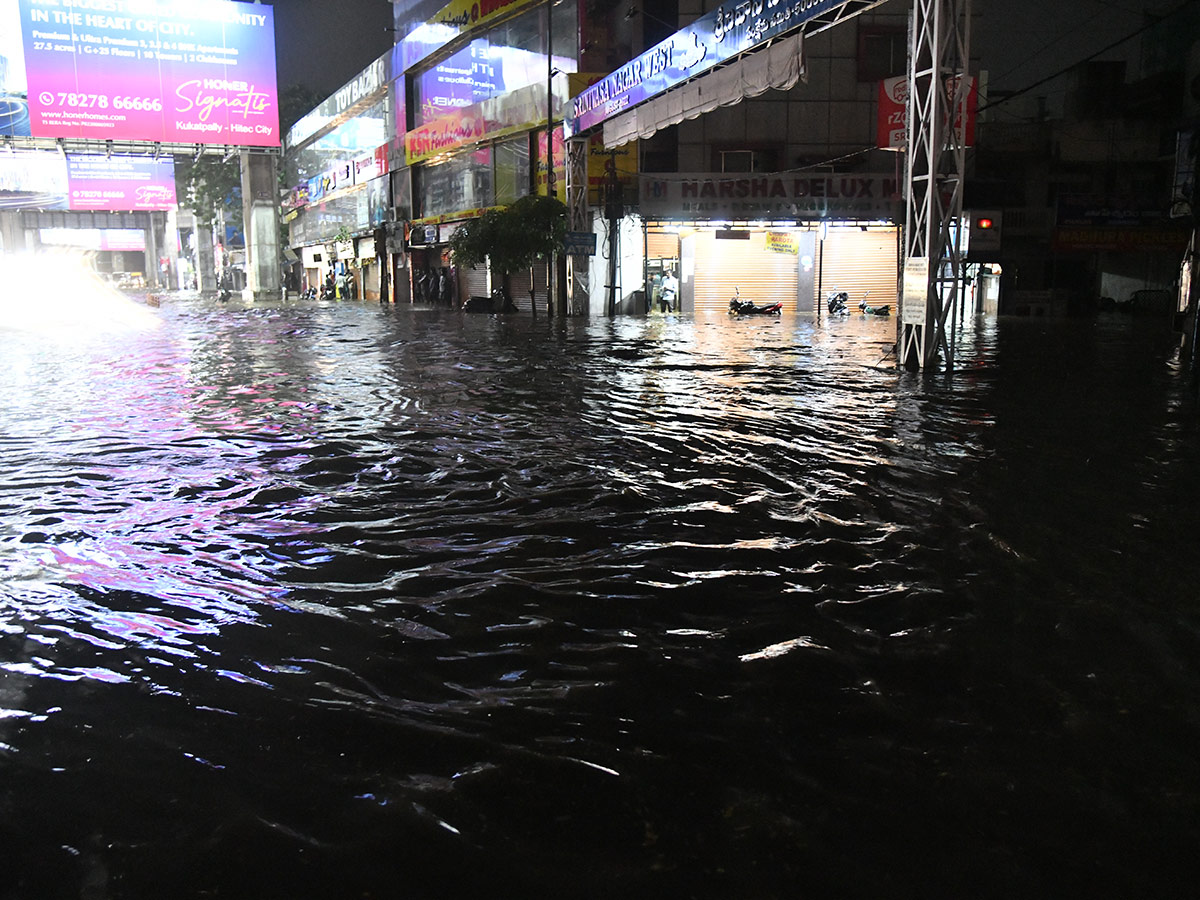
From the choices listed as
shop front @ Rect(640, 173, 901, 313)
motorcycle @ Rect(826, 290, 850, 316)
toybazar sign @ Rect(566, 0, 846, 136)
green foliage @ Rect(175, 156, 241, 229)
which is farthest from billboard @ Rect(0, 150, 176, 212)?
toybazar sign @ Rect(566, 0, 846, 136)

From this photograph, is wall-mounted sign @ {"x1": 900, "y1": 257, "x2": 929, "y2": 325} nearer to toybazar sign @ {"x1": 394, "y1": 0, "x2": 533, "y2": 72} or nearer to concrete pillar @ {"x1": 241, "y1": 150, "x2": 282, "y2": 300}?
toybazar sign @ {"x1": 394, "y1": 0, "x2": 533, "y2": 72}

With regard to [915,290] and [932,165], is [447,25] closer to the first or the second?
[932,165]

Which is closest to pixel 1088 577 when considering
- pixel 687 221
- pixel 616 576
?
pixel 616 576

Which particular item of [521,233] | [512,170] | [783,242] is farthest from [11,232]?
[783,242]

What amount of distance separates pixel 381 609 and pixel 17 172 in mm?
71453

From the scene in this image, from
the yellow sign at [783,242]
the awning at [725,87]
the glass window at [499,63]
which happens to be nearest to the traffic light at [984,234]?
the yellow sign at [783,242]

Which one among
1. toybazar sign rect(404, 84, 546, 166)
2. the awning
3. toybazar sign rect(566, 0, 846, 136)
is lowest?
the awning

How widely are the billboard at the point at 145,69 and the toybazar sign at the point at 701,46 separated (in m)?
14.9

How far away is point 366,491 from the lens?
618 cm

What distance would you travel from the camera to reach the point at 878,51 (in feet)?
125

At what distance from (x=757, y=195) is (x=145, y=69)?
1970 cm

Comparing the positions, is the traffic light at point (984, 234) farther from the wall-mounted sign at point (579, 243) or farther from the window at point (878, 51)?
the wall-mounted sign at point (579, 243)

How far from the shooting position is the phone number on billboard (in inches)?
1258

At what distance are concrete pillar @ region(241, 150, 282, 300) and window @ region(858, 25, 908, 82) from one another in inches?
943
